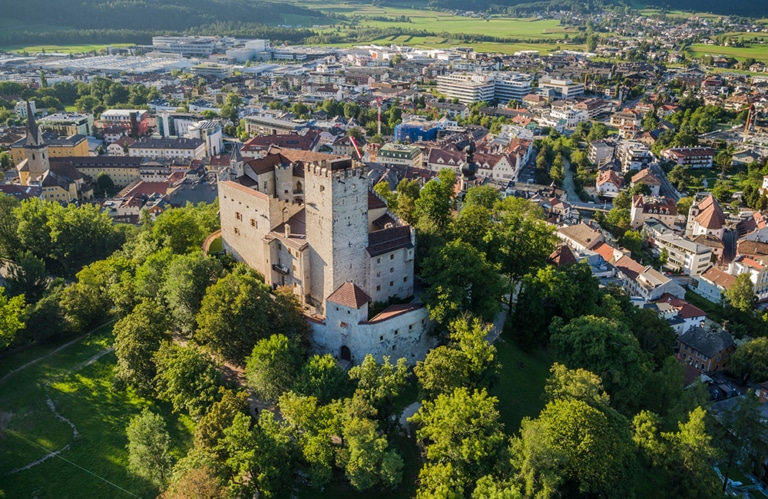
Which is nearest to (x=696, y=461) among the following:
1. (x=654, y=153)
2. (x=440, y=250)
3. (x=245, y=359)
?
(x=440, y=250)

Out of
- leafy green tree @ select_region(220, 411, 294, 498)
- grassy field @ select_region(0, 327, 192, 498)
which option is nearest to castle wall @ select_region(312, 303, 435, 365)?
leafy green tree @ select_region(220, 411, 294, 498)

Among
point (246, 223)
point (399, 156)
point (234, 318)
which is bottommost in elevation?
point (399, 156)

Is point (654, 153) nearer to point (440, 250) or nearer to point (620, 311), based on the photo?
point (620, 311)

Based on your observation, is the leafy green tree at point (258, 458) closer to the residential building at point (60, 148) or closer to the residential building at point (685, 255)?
the residential building at point (685, 255)

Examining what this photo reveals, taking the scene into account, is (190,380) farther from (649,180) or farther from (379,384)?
Result: (649,180)

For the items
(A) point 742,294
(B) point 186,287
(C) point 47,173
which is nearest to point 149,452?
(B) point 186,287

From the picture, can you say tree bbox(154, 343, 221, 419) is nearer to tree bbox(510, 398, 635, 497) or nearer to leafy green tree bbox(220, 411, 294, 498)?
leafy green tree bbox(220, 411, 294, 498)
